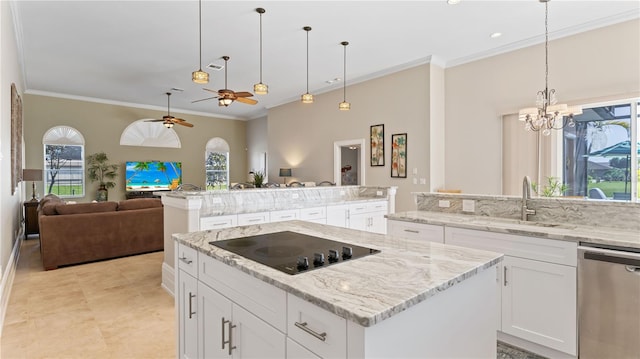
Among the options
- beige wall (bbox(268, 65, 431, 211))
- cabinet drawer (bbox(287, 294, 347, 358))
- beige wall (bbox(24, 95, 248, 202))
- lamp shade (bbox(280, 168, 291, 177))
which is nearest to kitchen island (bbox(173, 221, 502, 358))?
cabinet drawer (bbox(287, 294, 347, 358))

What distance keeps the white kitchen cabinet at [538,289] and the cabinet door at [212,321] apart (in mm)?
1901

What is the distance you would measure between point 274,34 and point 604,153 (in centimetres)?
503

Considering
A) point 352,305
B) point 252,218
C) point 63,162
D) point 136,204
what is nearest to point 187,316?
point 352,305

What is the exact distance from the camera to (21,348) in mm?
2467

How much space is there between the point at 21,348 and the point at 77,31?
4167 millimetres

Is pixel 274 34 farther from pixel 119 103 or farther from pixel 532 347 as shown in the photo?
pixel 119 103

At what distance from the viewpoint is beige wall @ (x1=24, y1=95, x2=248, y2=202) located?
26.0ft

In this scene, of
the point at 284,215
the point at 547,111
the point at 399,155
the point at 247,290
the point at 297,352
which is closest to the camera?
the point at 297,352

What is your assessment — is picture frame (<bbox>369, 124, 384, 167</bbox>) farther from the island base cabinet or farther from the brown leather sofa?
the island base cabinet

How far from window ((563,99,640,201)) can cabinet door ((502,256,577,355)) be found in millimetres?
3449

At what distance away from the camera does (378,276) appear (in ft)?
4.01

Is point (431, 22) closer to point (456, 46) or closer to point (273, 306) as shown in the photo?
point (456, 46)

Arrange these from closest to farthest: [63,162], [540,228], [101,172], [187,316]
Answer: [187,316], [540,228], [63,162], [101,172]

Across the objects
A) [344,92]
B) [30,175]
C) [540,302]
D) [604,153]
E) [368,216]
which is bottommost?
[540,302]
